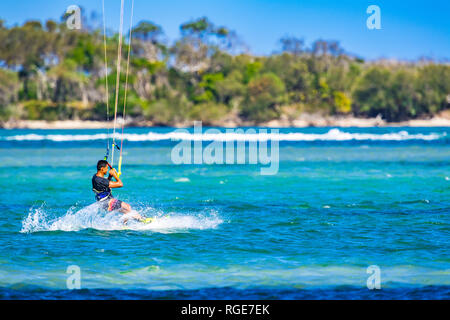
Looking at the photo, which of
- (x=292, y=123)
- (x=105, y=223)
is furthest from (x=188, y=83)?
(x=105, y=223)

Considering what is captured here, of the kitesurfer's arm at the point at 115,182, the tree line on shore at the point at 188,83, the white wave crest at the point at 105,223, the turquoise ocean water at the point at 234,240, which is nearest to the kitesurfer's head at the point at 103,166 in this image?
the kitesurfer's arm at the point at 115,182

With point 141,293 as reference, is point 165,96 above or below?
above

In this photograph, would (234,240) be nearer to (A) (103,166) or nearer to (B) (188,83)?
(A) (103,166)

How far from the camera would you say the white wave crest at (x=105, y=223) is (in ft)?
47.3

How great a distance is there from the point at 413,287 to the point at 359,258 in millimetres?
1874

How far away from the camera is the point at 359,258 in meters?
11.5

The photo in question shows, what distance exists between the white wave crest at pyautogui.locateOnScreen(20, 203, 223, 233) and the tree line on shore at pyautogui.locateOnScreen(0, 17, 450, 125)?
107058 mm

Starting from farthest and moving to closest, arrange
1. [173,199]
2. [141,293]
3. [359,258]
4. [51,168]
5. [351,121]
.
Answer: [351,121]
[51,168]
[173,199]
[359,258]
[141,293]

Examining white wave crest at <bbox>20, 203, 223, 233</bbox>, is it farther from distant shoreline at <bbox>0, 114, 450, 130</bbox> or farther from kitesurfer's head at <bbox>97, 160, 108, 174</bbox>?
distant shoreline at <bbox>0, 114, 450, 130</bbox>

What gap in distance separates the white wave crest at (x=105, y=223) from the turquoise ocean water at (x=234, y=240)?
0.03 metres

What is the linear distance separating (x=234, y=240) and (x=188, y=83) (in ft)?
415

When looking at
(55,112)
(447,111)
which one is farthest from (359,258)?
(447,111)

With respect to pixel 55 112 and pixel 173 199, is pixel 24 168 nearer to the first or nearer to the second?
pixel 173 199

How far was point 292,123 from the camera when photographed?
131500 mm
